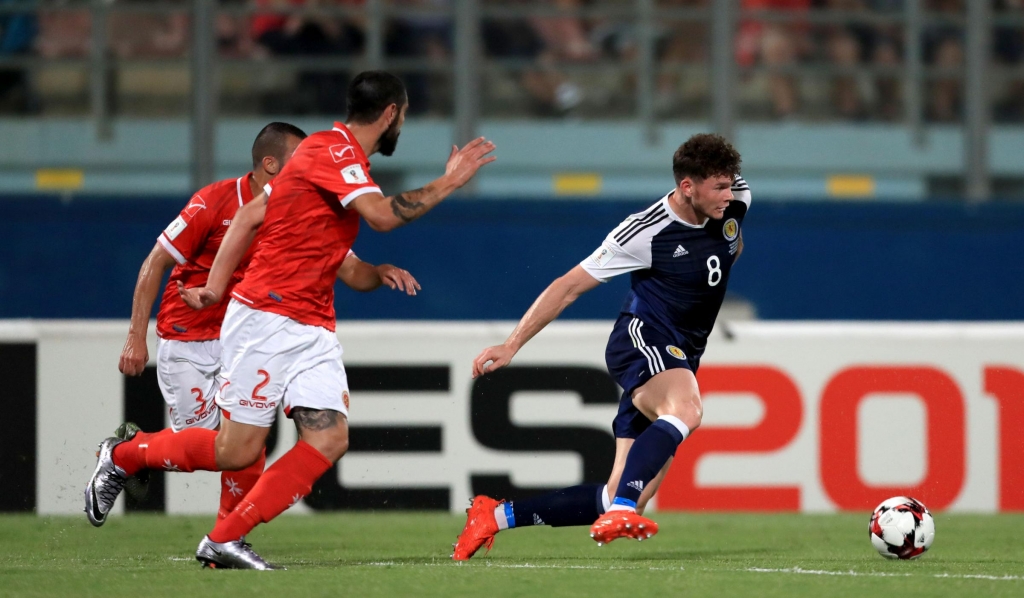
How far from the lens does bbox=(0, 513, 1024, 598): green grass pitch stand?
4.98 metres

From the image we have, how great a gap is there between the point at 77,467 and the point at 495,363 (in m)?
3.49

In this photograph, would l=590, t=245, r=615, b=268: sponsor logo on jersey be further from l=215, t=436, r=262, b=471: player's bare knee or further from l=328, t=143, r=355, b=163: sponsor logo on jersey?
l=215, t=436, r=262, b=471: player's bare knee

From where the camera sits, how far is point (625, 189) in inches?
424

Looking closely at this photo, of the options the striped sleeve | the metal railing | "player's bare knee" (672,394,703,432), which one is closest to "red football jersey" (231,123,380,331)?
the striped sleeve

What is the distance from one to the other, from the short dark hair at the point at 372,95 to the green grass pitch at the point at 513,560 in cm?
173

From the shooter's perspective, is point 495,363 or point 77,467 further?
point 77,467

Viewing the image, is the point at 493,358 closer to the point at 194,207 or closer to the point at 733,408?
the point at 194,207

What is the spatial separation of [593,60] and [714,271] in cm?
519

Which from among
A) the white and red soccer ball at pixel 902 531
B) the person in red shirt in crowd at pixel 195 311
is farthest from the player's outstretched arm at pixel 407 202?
the white and red soccer ball at pixel 902 531

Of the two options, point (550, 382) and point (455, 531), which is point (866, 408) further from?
point (455, 531)

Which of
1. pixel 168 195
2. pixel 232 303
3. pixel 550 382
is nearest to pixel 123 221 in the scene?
pixel 168 195

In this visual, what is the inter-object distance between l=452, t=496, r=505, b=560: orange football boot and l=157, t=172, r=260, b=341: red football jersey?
148cm

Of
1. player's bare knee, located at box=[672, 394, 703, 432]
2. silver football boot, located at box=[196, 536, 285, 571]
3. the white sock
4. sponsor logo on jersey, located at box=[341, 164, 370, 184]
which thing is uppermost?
sponsor logo on jersey, located at box=[341, 164, 370, 184]

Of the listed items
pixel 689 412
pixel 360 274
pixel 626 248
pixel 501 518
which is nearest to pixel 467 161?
pixel 360 274
